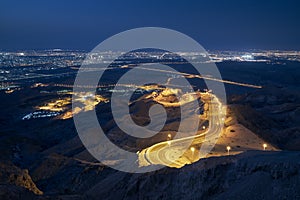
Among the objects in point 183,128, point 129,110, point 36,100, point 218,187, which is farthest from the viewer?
point 36,100

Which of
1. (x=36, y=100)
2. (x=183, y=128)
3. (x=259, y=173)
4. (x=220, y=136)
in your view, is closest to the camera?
(x=259, y=173)

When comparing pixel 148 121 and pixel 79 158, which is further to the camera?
pixel 148 121

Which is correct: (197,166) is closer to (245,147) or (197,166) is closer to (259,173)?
(259,173)

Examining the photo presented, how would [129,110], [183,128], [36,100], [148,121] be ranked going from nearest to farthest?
[183,128]
[148,121]
[129,110]
[36,100]

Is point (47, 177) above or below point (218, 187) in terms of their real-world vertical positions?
below

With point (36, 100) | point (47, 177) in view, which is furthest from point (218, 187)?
point (36, 100)

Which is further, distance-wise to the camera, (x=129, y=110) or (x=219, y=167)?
(x=129, y=110)

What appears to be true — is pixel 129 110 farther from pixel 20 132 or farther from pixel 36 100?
pixel 36 100

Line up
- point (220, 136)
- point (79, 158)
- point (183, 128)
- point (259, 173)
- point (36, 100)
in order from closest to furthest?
1. point (259, 173)
2. point (220, 136)
3. point (79, 158)
4. point (183, 128)
5. point (36, 100)

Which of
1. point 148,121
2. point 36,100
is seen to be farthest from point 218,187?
point 36,100
